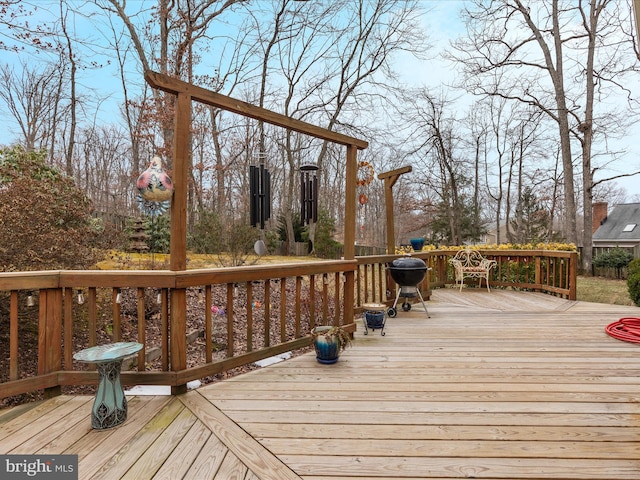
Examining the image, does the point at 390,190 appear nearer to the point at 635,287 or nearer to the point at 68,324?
the point at 68,324

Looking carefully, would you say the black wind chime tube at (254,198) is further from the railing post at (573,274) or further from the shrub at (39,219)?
Answer: the railing post at (573,274)

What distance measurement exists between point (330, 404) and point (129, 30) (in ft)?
47.2

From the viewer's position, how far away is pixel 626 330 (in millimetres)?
3865

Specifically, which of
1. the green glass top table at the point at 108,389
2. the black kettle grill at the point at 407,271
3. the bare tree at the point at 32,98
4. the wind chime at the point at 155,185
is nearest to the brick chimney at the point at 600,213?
the black kettle grill at the point at 407,271

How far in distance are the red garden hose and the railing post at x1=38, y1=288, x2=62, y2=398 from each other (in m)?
5.06

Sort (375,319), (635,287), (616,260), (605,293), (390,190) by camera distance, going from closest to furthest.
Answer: (375,319)
(390,190)
(635,287)
(605,293)
(616,260)

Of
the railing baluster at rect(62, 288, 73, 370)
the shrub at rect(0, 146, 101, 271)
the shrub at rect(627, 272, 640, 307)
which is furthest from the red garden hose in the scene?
the shrub at rect(0, 146, 101, 271)

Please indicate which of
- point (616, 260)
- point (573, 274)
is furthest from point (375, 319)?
point (616, 260)

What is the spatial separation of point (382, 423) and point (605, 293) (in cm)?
806

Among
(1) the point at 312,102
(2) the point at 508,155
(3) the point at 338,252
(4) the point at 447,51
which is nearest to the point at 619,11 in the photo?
(4) the point at 447,51

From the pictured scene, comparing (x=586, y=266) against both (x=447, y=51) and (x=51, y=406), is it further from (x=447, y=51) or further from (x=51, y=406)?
(x=51, y=406)

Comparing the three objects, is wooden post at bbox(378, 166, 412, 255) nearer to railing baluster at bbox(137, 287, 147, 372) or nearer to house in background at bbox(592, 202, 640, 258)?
railing baluster at bbox(137, 287, 147, 372)

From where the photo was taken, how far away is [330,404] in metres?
2.25

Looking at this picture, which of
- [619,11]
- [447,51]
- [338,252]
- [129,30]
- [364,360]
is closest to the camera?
[364,360]
